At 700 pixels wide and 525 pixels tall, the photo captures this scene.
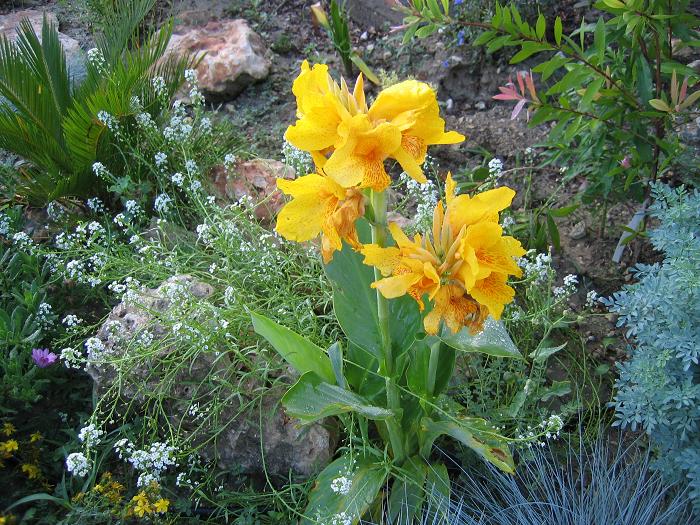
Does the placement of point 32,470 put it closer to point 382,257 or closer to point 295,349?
point 295,349

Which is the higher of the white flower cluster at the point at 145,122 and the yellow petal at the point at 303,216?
the yellow petal at the point at 303,216

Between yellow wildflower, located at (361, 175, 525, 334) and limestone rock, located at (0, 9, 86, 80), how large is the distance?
2.38 metres

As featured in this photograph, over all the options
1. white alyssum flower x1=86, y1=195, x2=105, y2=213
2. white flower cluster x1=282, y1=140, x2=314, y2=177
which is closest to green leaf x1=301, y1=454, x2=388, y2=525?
white flower cluster x1=282, y1=140, x2=314, y2=177

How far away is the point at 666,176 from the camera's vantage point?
9.61ft

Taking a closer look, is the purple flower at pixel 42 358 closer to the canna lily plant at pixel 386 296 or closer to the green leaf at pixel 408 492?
the canna lily plant at pixel 386 296

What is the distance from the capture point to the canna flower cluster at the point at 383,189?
1.38 metres

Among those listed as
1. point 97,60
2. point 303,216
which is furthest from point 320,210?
point 97,60

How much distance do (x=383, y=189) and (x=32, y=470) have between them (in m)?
1.57

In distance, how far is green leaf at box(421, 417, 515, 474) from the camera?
6.05ft

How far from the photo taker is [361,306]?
2008 millimetres

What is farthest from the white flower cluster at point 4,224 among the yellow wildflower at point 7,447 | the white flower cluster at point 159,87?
the yellow wildflower at point 7,447

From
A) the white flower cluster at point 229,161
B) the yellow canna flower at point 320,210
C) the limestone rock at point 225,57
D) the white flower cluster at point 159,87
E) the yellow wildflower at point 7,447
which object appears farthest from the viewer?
the limestone rock at point 225,57

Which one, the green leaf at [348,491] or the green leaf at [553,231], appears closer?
the green leaf at [348,491]

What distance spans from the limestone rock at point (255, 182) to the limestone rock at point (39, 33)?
2.90 ft
